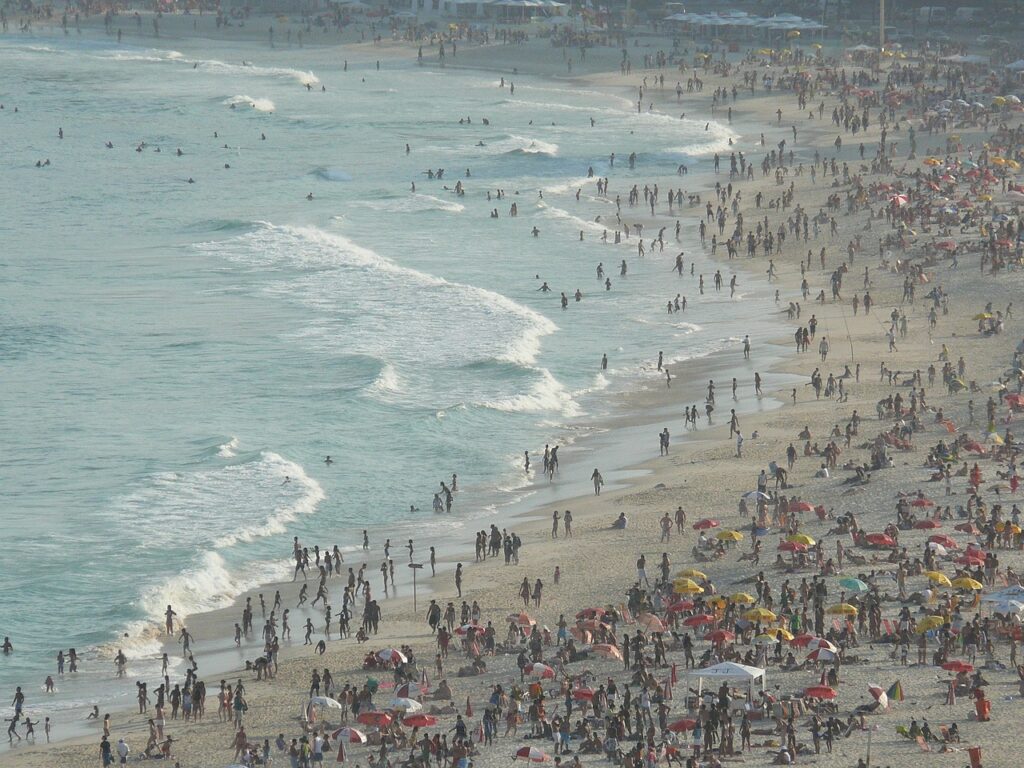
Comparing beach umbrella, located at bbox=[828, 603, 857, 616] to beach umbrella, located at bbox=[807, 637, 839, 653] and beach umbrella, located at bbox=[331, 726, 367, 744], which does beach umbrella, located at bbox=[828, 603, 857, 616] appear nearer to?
beach umbrella, located at bbox=[807, 637, 839, 653]

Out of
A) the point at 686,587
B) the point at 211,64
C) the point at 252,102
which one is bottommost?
the point at 686,587

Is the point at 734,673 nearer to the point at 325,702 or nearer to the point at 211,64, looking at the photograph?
the point at 325,702

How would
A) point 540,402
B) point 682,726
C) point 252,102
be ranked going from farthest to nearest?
point 252,102 → point 540,402 → point 682,726

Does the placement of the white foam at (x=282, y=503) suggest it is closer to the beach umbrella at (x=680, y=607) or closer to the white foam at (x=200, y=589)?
the white foam at (x=200, y=589)

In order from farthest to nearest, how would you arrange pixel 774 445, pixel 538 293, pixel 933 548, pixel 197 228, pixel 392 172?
1. pixel 392 172
2. pixel 197 228
3. pixel 538 293
4. pixel 774 445
5. pixel 933 548

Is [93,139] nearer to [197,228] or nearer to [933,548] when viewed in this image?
[197,228]

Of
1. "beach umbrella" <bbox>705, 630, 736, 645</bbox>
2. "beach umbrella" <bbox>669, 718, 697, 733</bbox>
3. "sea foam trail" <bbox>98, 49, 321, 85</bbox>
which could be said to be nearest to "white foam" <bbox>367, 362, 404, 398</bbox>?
"beach umbrella" <bbox>705, 630, 736, 645</bbox>

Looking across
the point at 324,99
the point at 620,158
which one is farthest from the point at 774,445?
the point at 324,99

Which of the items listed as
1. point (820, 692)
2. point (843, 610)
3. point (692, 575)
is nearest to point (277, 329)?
point (692, 575)
